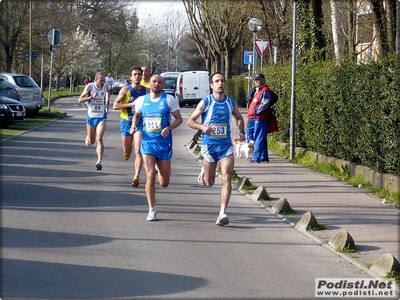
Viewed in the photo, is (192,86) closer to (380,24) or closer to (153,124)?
(380,24)

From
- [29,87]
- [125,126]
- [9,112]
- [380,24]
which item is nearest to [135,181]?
[125,126]

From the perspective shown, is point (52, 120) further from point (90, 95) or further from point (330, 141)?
point (330, 141)

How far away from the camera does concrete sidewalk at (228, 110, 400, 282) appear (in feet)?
27.2

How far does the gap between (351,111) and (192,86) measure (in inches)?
1095

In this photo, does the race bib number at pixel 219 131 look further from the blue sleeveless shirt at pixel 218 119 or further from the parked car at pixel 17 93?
the parked car at pixel 17 93

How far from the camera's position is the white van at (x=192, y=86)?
40281mm

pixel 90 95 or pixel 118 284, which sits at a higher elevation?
pixel 90 95

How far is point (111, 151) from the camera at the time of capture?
714 inches

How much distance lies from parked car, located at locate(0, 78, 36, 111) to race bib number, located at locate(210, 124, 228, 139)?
17.6 metres

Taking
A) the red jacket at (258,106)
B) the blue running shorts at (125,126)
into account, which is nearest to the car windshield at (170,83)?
the red jacket at (258,106)

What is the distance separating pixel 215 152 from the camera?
9.45 m

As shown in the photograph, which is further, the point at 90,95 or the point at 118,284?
the point at 90,95

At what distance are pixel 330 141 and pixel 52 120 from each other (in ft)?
52.5

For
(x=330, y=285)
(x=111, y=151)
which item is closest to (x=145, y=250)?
(x=330, y=285)
